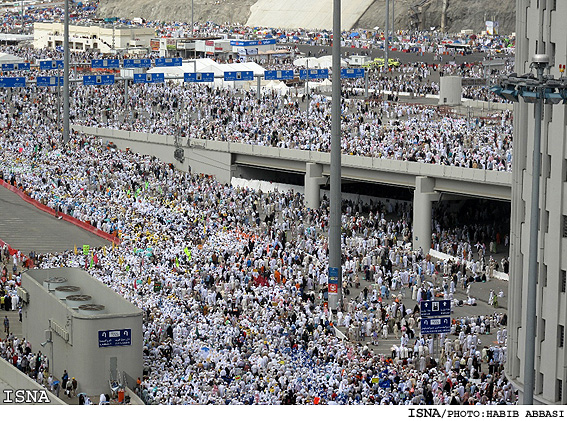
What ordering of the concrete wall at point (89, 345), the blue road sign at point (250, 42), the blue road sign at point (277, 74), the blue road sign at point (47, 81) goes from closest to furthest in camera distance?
1. the concrete wall at point (89, 345)
2. the blue road sign at point (47, 81)
3. the blue road sign at point (277, 74)
4. the blue road sign at point (250, 42)

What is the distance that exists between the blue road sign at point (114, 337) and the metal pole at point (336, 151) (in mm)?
9768

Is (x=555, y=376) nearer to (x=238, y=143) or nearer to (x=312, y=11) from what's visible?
(x=238, y=143)

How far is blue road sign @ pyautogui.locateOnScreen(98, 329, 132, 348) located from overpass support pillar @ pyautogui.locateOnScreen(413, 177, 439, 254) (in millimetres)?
25678

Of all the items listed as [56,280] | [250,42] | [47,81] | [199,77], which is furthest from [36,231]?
[250,42]

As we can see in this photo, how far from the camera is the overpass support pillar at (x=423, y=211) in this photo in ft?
208

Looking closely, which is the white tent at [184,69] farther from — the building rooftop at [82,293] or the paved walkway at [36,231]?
the building rooftop at [82,293]

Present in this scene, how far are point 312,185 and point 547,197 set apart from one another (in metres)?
36.6

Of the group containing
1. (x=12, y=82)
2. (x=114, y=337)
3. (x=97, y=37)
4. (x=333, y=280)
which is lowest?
(x=114, y=337)

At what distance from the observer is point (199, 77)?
310 feet

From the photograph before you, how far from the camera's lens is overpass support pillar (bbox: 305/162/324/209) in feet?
231

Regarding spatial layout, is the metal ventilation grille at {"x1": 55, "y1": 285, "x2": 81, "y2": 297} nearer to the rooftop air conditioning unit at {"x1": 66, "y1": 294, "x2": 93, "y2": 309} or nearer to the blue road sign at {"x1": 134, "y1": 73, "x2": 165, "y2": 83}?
the rooftop air conditioning unit at {"x1": 66, "y1": 294, "x2": 93, "y2": 309}

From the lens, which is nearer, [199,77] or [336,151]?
[336,151]

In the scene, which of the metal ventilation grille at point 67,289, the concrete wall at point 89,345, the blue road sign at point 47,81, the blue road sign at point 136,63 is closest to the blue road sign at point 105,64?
the blue road sign at point 136,63

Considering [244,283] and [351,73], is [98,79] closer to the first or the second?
[351,73]
